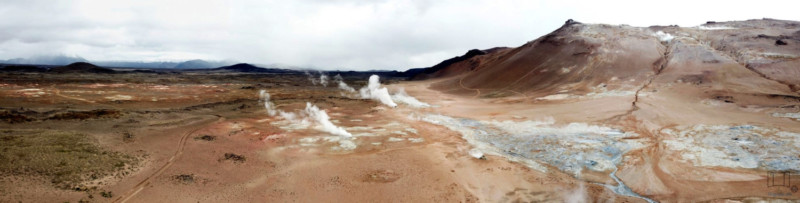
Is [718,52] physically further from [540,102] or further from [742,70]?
[540,102]

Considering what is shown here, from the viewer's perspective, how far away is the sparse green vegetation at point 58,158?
17.7 m

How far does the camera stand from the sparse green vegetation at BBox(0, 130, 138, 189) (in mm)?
17719

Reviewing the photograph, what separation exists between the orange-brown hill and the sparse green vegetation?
1886 inches

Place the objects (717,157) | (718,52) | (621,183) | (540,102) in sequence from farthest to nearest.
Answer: (718,52) < (540,102) < (717,157) < (621,183)

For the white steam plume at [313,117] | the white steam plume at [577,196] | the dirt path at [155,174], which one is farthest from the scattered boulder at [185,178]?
the white steam plume at [577,196]

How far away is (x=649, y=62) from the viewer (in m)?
58.9

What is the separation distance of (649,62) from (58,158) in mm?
69583

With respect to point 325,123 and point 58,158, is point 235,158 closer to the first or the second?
point 58,158

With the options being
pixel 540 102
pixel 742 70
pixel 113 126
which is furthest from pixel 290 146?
pixel 742 70

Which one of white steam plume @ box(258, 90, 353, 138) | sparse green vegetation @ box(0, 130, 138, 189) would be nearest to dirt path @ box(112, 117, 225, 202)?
sparse green vegetation @ box(0, 130, 138, 189)

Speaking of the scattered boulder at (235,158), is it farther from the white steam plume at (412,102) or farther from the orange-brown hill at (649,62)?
the orange-brown hill at (649,62)

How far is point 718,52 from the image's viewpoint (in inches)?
2270

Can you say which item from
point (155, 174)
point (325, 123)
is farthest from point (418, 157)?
point (155, 174)

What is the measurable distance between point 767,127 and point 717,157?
35.9 ft
